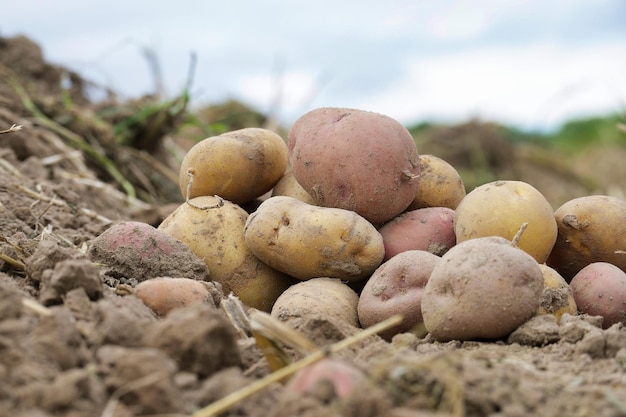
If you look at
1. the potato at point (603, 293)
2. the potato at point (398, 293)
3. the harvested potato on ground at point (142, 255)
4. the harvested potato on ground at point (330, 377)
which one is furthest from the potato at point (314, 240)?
the harvested potato on ground at point (330, 377)

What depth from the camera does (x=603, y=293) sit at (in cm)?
246

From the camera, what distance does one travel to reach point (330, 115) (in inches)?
107

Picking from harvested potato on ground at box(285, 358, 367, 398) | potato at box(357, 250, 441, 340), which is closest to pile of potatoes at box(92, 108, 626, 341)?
potato at box(357, 250, 441, 340)

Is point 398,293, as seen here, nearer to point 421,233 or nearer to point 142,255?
point 421,233

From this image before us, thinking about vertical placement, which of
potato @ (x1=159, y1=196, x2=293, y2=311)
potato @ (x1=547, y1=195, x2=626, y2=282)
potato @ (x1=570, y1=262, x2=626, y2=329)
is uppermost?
potato @ (x1=547, y1=195, x2=626, y2=282)

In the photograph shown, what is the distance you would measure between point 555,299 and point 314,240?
0.75 m

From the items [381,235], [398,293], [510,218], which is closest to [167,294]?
[398,293]

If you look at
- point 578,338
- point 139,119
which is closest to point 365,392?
point 578,338

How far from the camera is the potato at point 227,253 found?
272cm

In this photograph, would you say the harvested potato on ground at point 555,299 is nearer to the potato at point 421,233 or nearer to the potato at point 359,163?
the potato at point 421,233

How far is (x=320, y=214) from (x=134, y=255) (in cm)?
62

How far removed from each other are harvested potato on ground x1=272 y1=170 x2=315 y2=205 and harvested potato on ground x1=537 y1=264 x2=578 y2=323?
86cm

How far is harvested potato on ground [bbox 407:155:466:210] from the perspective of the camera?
2893 mm

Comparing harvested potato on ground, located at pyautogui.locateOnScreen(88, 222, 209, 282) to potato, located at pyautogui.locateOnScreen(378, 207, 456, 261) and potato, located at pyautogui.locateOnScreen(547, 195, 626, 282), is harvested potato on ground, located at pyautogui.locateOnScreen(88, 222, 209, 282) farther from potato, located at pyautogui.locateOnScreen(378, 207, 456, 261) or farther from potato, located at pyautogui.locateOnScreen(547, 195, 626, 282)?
potato, located at pyautogui.locateOnScreen(547, 195, 626, 282)
